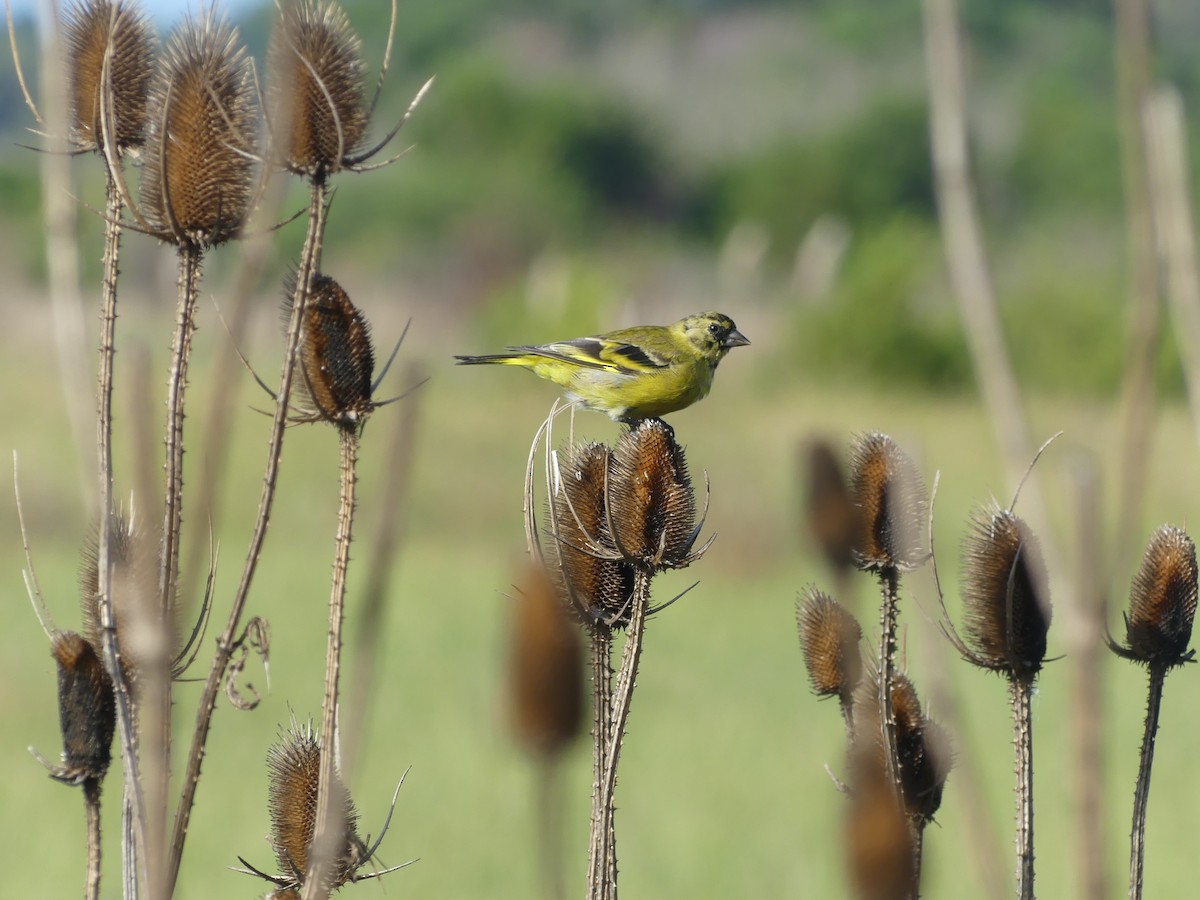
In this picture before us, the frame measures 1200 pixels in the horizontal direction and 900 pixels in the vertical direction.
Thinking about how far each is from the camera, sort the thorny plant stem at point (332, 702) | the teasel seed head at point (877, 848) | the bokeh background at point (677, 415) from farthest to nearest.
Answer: the bokeh background at point (677, 415)
the thorny plant stem at point (332, 702)
the teasel seed head at point (877, 848)

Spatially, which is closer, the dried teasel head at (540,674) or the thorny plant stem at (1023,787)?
the dried teasel head at (540,674)

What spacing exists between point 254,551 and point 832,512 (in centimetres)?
115

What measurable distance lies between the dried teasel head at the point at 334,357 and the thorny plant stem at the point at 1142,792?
54.4 inches

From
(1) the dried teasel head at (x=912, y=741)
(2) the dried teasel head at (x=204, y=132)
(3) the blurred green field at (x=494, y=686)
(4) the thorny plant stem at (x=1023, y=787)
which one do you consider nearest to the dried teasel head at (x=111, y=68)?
(2) the dried teasel head at (x=204, y=132)

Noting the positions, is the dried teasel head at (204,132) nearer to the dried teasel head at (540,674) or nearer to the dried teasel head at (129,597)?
the dried teasel head at (129,597)

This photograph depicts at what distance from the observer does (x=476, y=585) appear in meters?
29.5

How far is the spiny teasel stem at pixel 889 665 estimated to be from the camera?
7.29ft

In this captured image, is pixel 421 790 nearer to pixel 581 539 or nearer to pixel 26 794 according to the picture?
pixel 26 794

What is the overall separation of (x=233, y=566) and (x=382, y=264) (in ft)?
143

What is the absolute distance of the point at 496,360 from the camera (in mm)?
7004

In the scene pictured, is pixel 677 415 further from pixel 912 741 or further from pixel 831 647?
pixel 912 741

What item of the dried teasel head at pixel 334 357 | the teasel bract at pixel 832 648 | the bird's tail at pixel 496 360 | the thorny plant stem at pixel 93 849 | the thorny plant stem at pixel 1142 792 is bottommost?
the thorny plant stem at pixel 93 849

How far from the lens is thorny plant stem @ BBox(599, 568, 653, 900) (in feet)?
7.49

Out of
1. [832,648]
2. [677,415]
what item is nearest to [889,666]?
[832,648]
